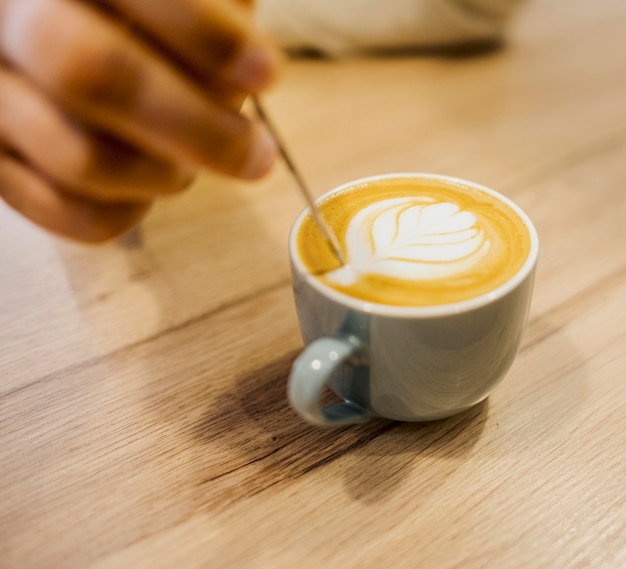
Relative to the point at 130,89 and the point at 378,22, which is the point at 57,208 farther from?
the point at 378,22

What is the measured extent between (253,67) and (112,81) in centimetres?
6

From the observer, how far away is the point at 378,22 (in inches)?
40.6

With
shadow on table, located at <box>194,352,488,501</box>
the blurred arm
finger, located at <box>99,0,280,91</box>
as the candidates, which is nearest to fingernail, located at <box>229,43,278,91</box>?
finger, located at <box>99,0,280,91</box>

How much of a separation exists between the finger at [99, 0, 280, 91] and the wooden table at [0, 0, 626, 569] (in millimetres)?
251

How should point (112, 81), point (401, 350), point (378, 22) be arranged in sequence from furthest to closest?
point (378, 22), point (401, 350), point (112, 81)

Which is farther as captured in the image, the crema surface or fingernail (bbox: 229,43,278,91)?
the crema surface

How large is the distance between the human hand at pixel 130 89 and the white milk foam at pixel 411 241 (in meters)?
0.12

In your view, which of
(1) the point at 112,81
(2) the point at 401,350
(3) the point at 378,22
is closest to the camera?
(1) the point at 112,81

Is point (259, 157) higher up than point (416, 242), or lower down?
higher up

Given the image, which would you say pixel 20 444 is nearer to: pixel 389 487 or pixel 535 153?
pixel 389 487

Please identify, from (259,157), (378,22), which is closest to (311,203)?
(259,157)

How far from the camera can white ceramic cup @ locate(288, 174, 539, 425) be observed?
355 mm

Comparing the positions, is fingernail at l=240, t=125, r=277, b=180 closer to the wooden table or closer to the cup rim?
the cup rim

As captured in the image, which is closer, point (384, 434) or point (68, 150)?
point (68, 150)
